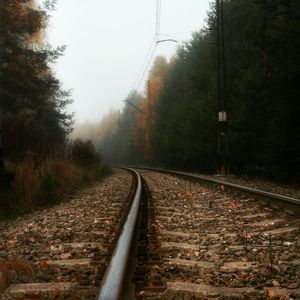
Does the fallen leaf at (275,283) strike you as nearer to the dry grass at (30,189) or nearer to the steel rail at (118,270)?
the steel rail at (118,270)

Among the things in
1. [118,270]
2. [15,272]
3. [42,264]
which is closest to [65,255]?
[42,264]

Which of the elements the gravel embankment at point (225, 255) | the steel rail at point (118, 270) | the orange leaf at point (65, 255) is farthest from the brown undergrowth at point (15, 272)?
the gravel embankment at point (225, 255)

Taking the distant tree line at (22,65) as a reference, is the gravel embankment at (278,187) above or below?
below

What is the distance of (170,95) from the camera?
179ft

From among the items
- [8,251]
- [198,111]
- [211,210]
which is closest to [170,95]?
[198,111]

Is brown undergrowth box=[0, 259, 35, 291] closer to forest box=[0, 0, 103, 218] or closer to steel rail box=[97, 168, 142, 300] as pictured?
steel rail box=[97, 168, 142, 300]

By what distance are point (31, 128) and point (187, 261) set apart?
10.2m

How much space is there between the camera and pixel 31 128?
13867mm

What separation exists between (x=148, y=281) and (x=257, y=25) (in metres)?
21.3

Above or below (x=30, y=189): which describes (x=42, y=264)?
below

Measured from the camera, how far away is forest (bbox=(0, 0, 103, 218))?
426 inches

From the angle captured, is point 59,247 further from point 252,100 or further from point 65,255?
point 252,100

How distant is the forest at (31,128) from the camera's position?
10.8 metres

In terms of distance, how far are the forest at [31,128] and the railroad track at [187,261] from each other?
3.65 m
